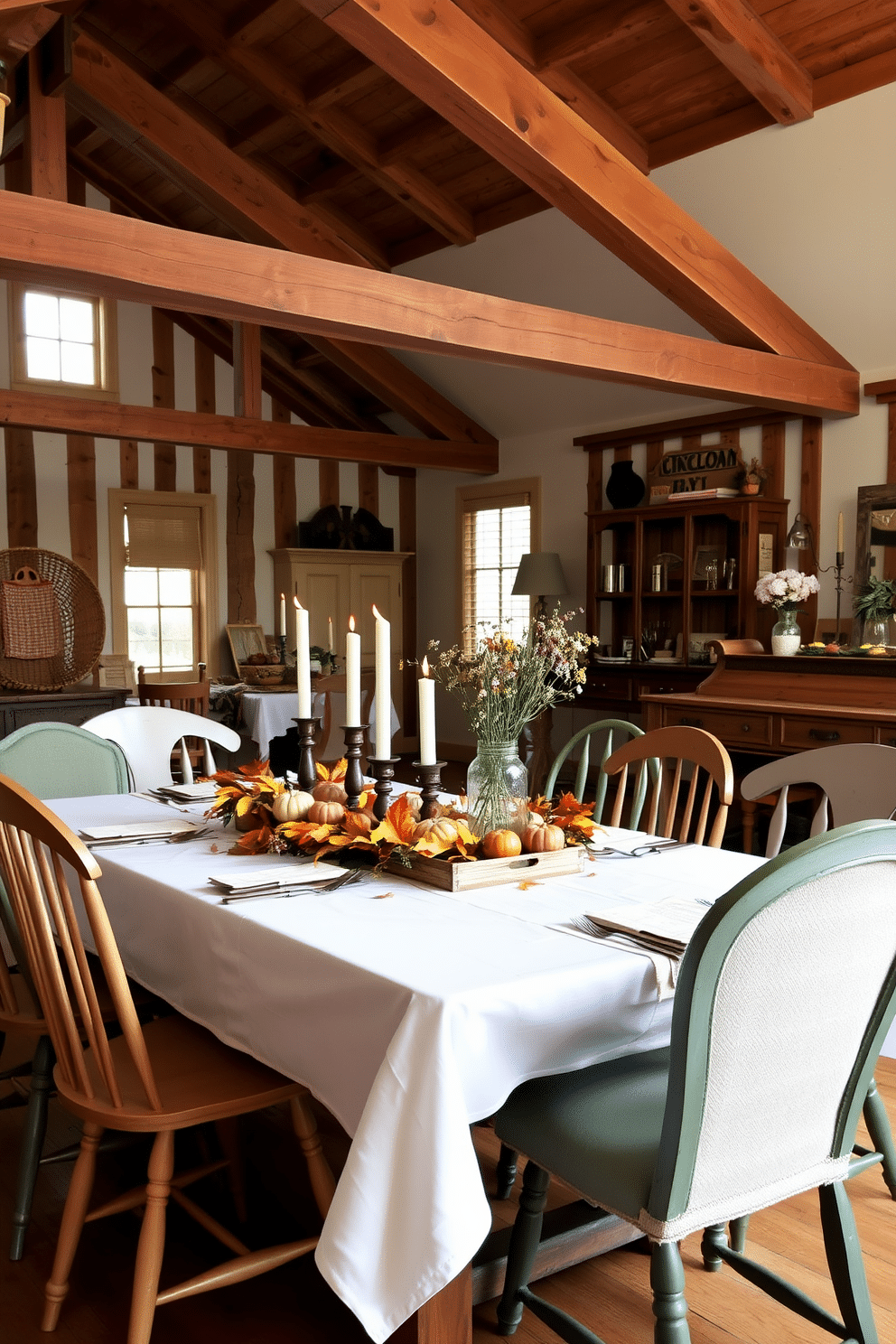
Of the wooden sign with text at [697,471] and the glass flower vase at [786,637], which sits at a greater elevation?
the wooden sign with text at [697,471]

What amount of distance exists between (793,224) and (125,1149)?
212 inches

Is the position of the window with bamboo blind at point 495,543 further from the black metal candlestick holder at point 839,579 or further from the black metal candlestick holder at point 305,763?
the black metal candlestick holder at point 305,763

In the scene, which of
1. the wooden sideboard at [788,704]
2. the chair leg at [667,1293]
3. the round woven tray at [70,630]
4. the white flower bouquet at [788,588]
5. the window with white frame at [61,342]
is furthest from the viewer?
the window with white frame at [61,342]

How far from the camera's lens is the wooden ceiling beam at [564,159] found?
14.1 feet

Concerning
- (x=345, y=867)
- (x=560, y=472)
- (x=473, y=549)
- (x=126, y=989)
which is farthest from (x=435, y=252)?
(x=126, y=989)

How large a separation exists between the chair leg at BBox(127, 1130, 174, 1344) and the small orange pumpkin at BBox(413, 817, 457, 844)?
2.23 ft

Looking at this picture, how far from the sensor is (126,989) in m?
1.82

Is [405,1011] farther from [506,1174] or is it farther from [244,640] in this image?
[244,640]

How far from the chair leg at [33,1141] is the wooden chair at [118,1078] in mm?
285

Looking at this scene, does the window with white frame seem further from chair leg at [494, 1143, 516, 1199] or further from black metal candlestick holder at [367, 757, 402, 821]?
chair leg at [494, 1143, 516, 1199]

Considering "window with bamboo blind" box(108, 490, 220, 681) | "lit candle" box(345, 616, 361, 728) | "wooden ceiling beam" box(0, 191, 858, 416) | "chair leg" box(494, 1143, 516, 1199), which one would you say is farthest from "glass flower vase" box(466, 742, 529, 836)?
"window with bamboo blind" box(108, 490, 220, 681)

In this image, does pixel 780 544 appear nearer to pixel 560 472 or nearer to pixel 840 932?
pixel 560 472

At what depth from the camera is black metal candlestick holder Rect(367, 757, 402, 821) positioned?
7.49ft

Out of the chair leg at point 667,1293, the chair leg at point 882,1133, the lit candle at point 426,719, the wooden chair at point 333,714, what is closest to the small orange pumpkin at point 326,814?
the lit candle at point 426,719
